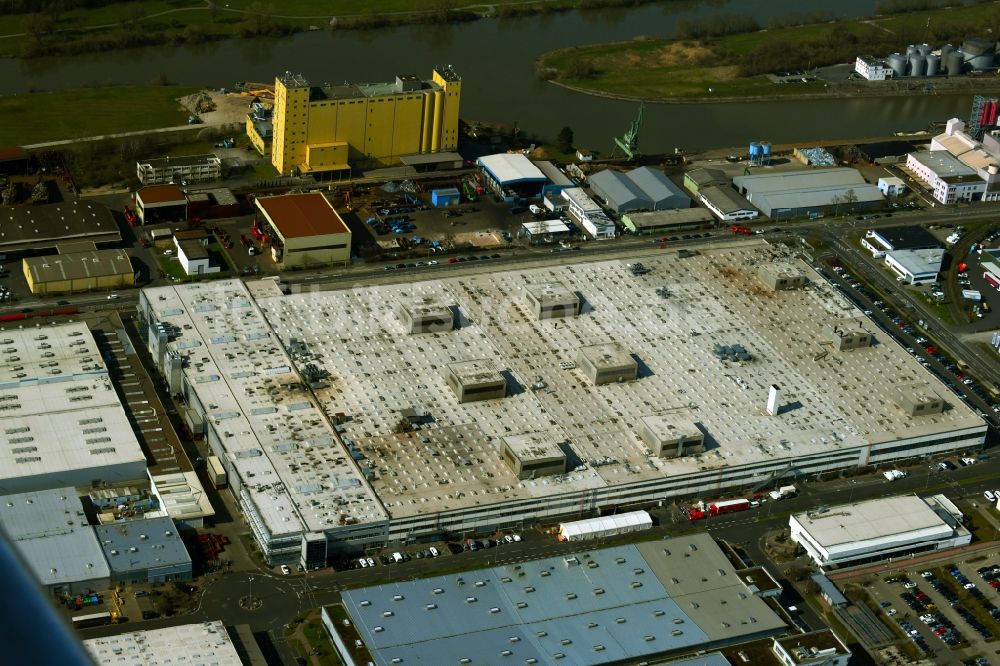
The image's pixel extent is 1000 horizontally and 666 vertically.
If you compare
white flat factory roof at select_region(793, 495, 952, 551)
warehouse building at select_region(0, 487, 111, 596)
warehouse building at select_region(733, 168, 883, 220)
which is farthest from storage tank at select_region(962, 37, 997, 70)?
warehouse building at select_region(0, 487, 111, 596)

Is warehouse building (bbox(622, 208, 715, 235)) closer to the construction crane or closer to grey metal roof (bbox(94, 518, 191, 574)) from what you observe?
the construction crane

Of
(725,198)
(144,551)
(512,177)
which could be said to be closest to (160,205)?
(512,177)

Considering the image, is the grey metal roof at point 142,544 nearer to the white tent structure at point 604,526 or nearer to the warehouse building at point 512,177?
the white tent structure at point 604,526

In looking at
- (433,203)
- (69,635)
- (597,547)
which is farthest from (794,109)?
(69,635)

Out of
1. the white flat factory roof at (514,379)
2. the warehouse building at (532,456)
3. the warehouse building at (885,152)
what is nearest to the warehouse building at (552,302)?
the white flat factory roof at (514,379)

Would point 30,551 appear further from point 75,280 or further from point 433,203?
point 433,203

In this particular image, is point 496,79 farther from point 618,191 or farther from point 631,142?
point 618,191
